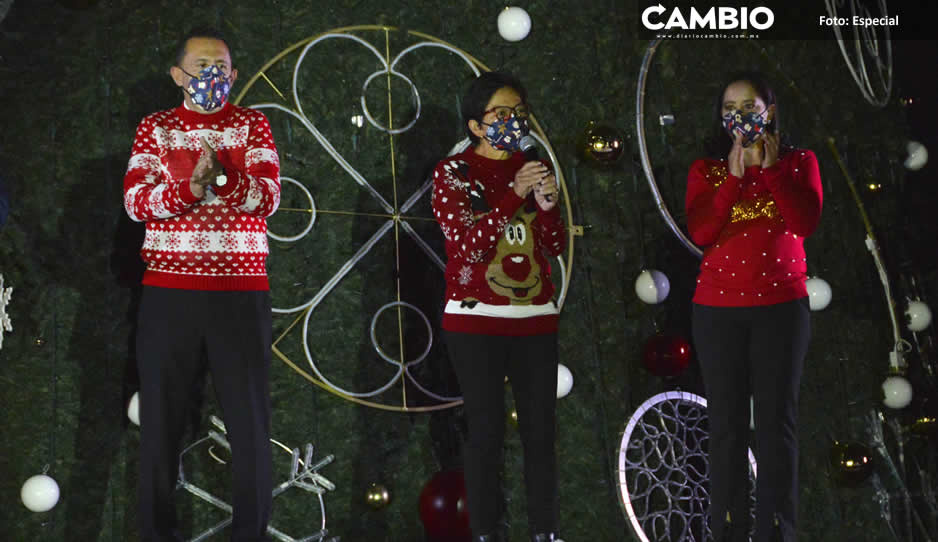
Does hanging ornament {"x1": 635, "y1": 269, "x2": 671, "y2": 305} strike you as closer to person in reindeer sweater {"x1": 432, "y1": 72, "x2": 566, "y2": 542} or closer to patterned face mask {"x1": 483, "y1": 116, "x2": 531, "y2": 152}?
person in reindeer sweater {"x1": 432, "y1": 72, "x2": 566, "y2": 542}

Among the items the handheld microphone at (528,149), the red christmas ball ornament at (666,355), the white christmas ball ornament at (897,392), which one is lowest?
the white christmas ball ornament at (897,392)

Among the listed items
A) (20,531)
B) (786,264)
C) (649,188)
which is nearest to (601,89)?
(649,188)

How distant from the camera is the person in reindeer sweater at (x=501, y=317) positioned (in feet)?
8.29

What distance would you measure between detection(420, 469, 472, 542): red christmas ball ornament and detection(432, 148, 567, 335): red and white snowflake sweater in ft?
1.81

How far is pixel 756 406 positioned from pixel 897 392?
1118 mm

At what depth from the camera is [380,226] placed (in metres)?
3.13

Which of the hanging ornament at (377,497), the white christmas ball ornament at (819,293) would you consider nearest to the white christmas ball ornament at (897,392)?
the white christmas ball ornament at (819,293)

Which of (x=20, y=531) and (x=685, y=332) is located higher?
(x=685, y=332)

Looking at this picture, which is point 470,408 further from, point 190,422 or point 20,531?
point 20,531

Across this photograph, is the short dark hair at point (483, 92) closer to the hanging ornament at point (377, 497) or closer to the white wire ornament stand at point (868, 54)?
the hanging ornament at point (377, 497)

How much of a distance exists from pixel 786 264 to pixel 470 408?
3.29ft

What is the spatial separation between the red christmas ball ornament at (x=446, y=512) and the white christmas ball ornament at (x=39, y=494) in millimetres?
A: 1040

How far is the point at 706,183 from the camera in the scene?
284 centimetres

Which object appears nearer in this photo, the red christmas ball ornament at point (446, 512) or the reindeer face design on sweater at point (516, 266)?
the reindeer face design on sweater at point (516, 266)
